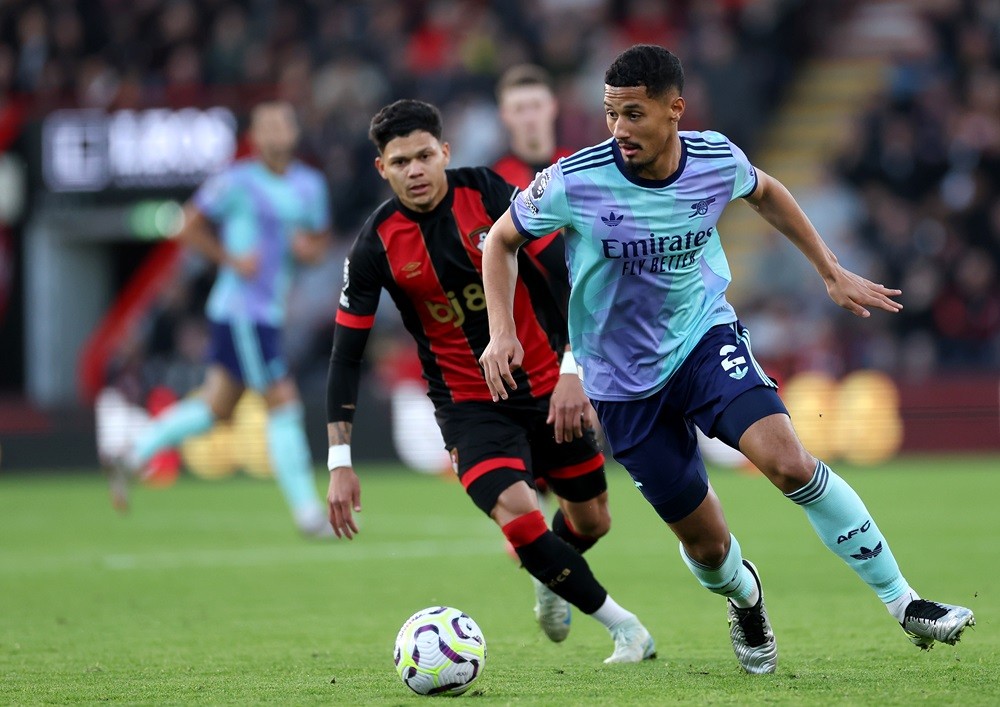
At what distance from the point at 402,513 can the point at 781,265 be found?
314 inches

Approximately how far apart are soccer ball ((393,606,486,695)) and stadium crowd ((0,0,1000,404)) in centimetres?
1313

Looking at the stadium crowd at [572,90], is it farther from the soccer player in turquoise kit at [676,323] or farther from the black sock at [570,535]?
the soccer player in turquoise kit at [676,323]

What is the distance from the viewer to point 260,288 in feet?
39.3

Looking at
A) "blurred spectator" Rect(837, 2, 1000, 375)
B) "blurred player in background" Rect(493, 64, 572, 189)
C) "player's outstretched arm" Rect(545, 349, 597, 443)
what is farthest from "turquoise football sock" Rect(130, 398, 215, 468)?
"blurred spectator" Rect(837, 2, 1000, 375)

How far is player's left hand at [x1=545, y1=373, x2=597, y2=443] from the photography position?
6.14 m

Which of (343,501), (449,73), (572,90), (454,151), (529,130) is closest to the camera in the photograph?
(343,501)

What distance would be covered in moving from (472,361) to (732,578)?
4.71ft

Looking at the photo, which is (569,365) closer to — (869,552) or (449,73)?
(869,552)

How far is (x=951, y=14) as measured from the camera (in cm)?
2083

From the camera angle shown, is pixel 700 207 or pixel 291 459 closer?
pixel 700 207

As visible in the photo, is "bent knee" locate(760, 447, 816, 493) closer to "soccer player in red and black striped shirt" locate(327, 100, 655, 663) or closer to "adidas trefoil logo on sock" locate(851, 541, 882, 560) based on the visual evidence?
"adidas trefoil logo on sock" locate(851, 541, 882, 560)

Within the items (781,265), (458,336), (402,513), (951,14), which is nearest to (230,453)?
(402,513)

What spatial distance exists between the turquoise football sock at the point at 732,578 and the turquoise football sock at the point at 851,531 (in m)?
0.42

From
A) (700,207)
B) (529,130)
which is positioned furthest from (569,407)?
(529,130)
